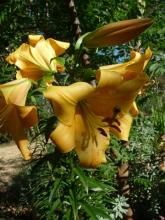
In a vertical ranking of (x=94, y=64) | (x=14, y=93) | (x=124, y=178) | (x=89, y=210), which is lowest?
(x=124, y=178)

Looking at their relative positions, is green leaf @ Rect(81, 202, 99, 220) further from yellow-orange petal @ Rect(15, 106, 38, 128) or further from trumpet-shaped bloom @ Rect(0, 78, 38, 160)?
yellow-orange petal @ Rect(15, 106, 38, 128)

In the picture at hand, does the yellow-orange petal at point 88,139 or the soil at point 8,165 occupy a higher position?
the yellow-orange petal at point 88,139

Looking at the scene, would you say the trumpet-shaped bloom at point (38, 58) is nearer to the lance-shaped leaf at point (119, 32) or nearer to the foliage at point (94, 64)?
the lance-shaped leaf at point (119, 32)

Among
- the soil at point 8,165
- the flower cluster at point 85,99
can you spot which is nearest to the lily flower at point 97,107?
the flower cluster at point 85,99

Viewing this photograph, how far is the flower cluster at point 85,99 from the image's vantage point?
1.37 metres

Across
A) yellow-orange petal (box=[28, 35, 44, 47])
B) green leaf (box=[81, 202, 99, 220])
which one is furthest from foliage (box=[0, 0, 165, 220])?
yellow-orange petal (box=[28, 35, 44, 47])

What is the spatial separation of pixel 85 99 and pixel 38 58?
0.26 meters

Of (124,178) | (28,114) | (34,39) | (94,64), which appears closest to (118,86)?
(28,114)

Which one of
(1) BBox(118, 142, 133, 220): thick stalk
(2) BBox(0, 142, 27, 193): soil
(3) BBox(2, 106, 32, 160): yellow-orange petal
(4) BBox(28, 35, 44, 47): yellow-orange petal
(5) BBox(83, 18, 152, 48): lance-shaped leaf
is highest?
(5) BBox(83, 18, 152, 48): lance-shaped leaf

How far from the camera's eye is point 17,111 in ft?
4.57

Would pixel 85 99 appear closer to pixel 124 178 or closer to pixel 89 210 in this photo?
pixel 89 210

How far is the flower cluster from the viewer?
1.37 m

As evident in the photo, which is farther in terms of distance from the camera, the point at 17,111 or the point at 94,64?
the point at 94,64

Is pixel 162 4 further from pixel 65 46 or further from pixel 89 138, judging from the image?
pixel 89 138
